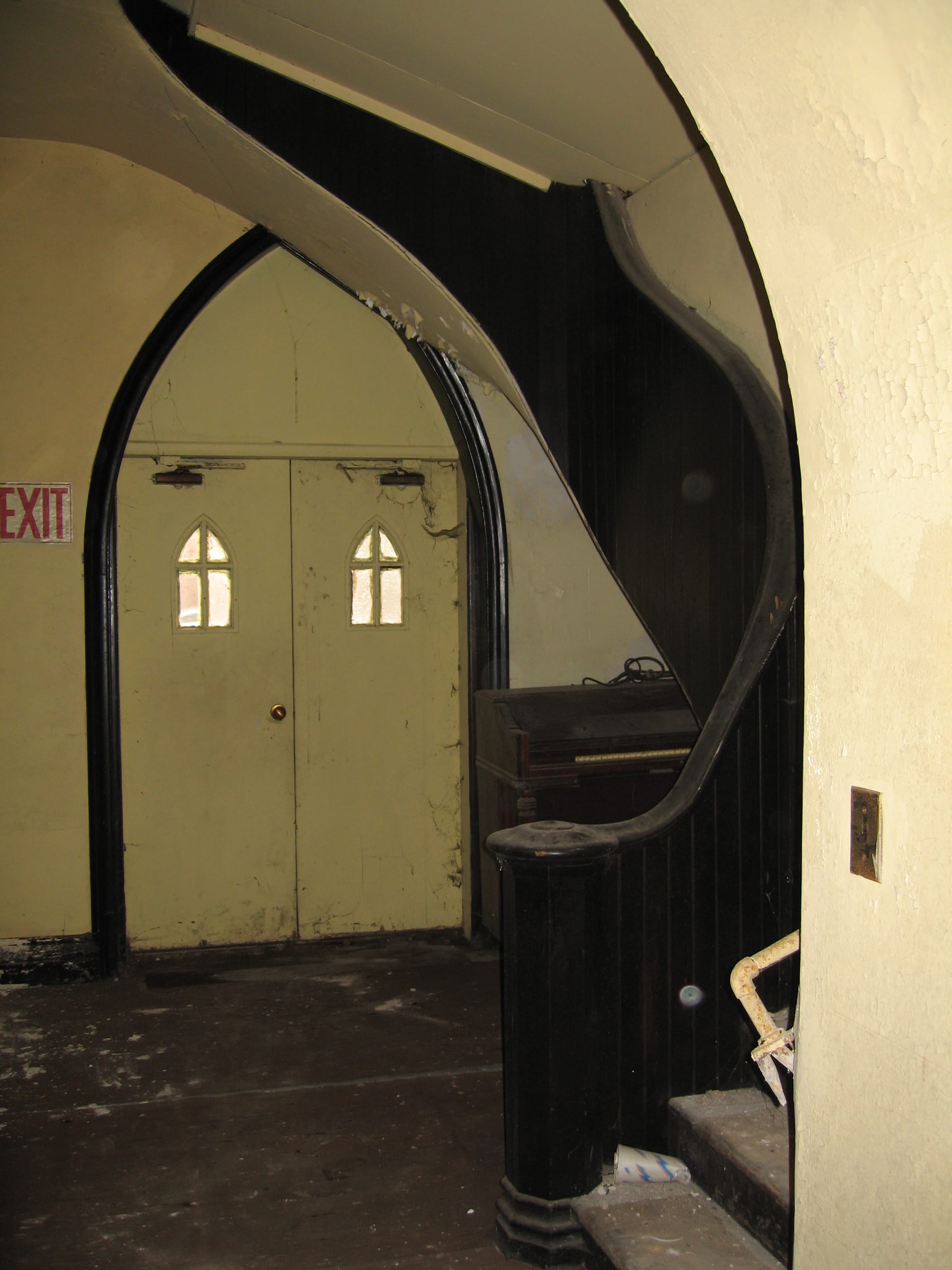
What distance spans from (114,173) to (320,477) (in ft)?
4.62

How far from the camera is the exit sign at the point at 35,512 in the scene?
402 cm

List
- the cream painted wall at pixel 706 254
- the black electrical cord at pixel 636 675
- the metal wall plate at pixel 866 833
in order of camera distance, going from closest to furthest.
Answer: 1. the metal wall plate at pixel 866 833
2. the cream painted wall at pixel 706 254
3. the black electrical cord at pixel 636 675

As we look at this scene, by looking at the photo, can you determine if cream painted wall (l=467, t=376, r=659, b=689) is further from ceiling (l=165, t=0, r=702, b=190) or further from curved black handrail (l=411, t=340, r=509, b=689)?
ceiling (l=165, t=0, r=702, b=190)

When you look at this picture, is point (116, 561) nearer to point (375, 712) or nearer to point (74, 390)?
point (74, 390)

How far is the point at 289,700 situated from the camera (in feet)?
14.5

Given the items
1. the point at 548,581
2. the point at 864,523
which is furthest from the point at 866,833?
the point at 548,581

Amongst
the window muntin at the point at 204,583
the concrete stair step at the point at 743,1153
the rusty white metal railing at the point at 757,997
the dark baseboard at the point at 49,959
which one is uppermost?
the window muntin at the point at 204,583

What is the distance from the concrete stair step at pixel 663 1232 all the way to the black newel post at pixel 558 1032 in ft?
0.26

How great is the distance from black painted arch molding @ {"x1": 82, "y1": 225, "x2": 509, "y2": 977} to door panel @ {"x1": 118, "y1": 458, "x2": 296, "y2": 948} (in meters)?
0.08

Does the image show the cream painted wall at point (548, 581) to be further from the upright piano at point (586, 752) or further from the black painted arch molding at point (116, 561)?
the upright piano at point (586, 752)

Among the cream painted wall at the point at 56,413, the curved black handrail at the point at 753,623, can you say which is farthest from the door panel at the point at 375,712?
the curved black handrail at the point at 753,623

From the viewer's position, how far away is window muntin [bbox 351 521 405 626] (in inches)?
176

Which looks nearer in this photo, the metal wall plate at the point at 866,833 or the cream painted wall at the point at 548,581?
the metal wall plate at the point at 866,833

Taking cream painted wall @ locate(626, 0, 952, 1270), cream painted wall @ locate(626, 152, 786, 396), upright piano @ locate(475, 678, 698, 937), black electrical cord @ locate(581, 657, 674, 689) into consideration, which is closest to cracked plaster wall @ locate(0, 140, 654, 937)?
black electrical cord @ locate(581, 657, 674, 689)
